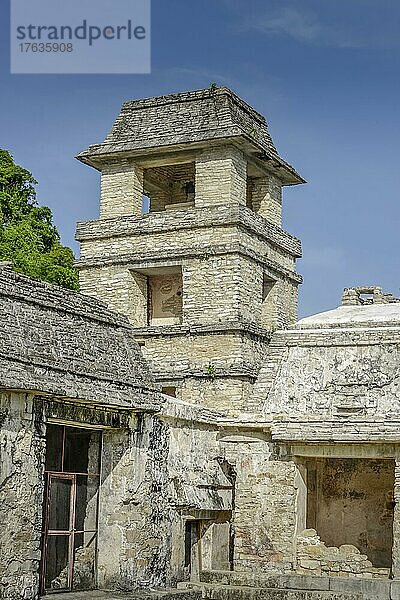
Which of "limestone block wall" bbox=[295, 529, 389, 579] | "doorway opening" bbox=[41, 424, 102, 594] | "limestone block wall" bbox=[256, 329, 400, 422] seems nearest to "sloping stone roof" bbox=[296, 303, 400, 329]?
"limestone block wall" bbox=[256, 329, 400, 422]

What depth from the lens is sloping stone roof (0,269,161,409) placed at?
50.8 ft

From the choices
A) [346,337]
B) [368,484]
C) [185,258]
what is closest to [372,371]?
[346,337]

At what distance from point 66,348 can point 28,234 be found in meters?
10.7

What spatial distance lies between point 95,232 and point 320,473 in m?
7.68

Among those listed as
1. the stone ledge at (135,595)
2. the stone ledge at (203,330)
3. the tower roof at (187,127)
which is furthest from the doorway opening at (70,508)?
the tower roof at (187,127)

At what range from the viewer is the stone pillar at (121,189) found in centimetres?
2475

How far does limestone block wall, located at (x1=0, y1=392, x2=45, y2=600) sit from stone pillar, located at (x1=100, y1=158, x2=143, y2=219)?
9868mm

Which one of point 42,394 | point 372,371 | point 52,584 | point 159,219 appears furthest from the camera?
point 159,219

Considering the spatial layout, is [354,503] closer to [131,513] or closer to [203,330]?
[203,330]

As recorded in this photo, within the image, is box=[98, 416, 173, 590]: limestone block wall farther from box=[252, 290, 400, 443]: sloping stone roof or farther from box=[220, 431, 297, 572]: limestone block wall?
box=[252, 290, 400, 443]: sloping stone roof

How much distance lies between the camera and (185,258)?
23.7 meters

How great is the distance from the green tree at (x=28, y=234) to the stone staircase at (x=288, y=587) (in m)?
10.1

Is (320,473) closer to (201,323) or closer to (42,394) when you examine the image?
(201,323)

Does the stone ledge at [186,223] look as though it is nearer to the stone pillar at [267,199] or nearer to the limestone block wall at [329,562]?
the stone pillar at [267,199]
